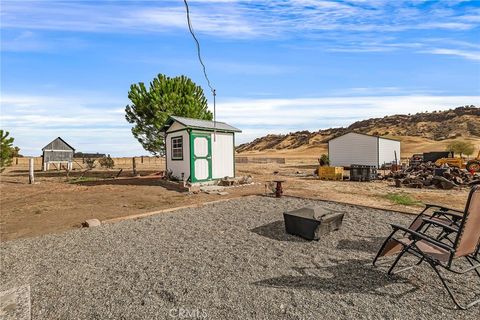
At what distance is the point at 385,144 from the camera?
103ft

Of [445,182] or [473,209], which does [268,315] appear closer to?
[473,209]

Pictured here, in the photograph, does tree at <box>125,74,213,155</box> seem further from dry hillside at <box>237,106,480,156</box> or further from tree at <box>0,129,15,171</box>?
dry hillside at <box>237,106,480,156</box>

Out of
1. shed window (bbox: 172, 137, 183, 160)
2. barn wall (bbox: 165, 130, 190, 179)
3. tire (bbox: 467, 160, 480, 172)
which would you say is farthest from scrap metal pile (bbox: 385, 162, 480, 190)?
shed window (bbox: 172, 137, 183, 160)

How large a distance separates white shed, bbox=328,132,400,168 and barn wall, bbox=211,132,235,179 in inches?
748

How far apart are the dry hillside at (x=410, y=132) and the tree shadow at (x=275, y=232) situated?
5927cm

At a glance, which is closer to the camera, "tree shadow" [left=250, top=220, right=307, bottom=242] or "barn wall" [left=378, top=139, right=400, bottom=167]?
"tree shadow" [left=250, top=220, right=307, bottom=242]

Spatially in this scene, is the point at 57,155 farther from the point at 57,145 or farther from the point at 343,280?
the point at 343,280

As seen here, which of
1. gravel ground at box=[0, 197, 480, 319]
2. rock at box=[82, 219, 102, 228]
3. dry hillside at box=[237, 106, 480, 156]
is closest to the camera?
gravel ground at box=[0, 197, 480, 319]

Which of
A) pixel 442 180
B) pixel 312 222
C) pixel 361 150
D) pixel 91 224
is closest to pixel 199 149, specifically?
pixel 91 224

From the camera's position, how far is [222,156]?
16.3 metres

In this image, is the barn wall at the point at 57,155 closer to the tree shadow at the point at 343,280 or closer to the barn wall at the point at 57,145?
the barn wall at the point at 57,145

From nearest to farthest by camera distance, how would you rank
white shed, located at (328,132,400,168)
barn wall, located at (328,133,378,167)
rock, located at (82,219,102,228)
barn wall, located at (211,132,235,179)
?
rock, located at (82,219,102,228), barn wall, located at (211,132,235,179), white shed, located at (328,132,400,168), barn wall, located at (328,133,378,167)

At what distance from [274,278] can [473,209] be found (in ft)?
8.61

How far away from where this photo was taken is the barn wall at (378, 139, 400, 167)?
30.3 m
